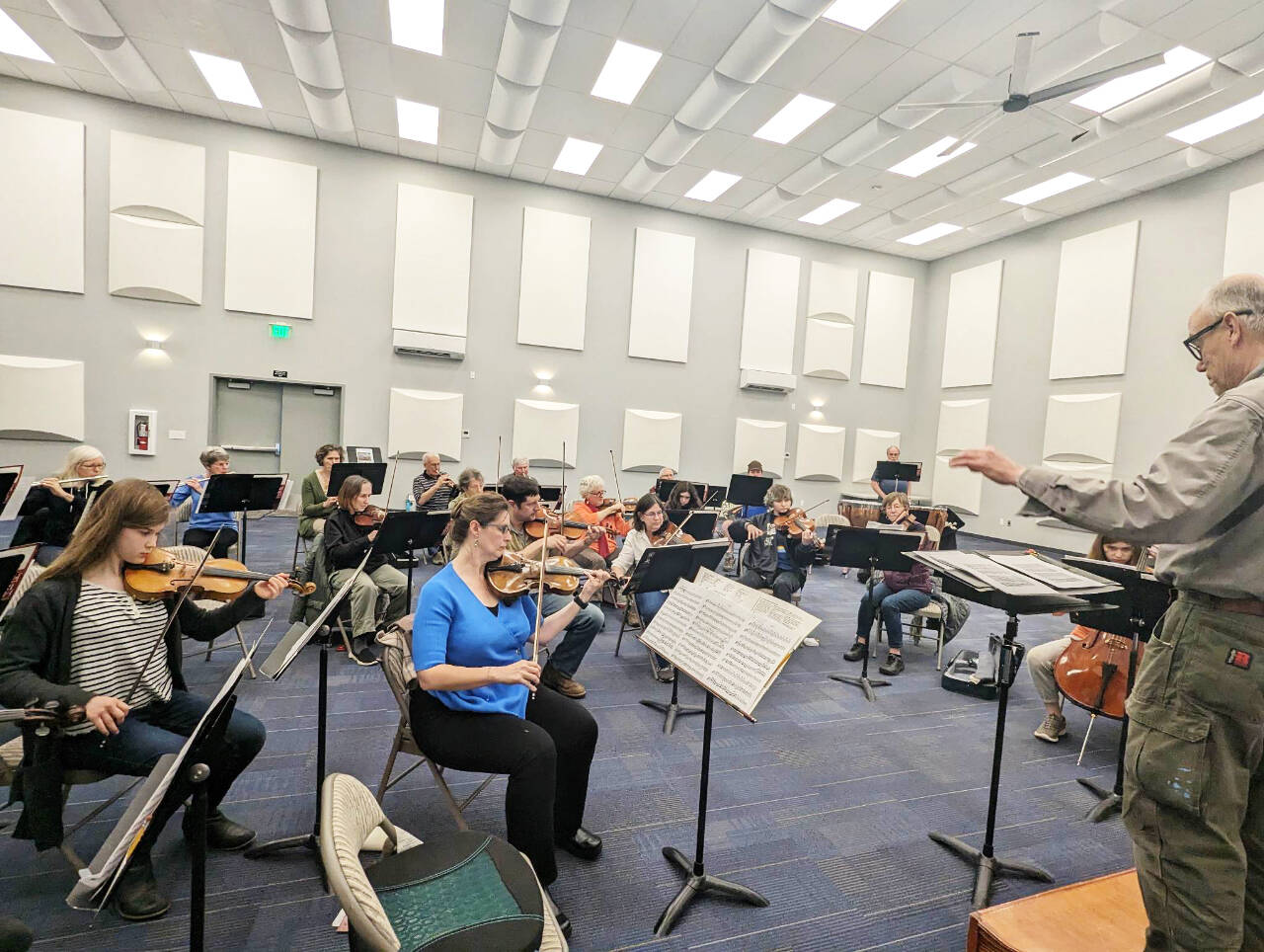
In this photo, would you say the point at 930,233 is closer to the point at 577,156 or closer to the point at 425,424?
the point at 577,156

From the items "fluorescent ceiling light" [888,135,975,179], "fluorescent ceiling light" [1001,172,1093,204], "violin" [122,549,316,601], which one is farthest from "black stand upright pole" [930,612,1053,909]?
"fluorescent ceiling light" [1001,172,1093,204]

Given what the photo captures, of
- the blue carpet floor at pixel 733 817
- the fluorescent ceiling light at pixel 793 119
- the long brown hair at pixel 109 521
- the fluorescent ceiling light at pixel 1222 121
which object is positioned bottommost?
the blue carpet floor at pixel 733 817

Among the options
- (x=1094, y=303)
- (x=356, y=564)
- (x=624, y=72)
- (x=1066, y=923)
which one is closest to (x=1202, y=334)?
(x=1066, y=923)

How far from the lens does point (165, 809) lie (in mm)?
1282

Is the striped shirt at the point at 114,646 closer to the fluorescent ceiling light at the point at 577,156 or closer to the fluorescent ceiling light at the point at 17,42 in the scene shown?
the fluorescent ceiling light at the point at 577,156

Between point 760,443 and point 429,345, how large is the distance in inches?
232

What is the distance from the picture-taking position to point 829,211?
9914 mm

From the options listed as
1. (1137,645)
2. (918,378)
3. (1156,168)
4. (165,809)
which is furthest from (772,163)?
(165,809)

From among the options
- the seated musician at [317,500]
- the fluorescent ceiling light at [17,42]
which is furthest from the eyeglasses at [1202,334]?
the fluorescent ceiling light at [17,42]

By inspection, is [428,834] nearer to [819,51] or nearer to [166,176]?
[819,51]

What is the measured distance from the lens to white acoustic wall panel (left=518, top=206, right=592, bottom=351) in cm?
948

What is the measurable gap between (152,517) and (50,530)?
9.83 feet

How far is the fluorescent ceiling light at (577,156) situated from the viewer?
809 cm

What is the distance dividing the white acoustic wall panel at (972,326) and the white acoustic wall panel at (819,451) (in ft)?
7.78
